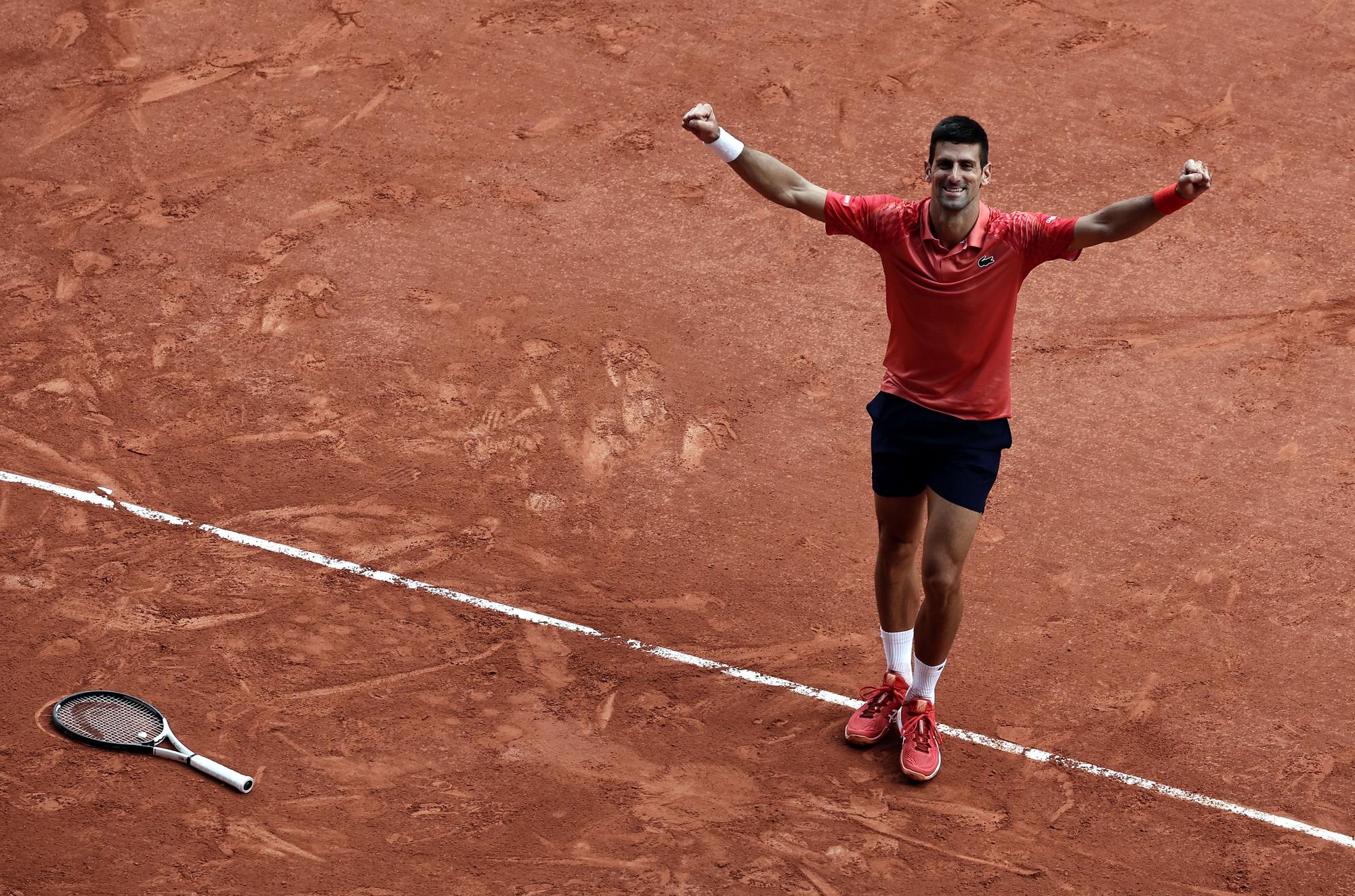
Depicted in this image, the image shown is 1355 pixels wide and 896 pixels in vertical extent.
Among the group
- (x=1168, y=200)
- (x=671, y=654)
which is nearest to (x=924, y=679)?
(x=671, y=654)

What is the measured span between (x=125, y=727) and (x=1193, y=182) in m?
4.60

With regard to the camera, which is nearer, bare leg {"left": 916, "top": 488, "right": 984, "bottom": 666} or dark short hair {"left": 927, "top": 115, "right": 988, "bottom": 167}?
dark short hair {"left": 927, "top": 115, "right": 988, "bottom": 167}

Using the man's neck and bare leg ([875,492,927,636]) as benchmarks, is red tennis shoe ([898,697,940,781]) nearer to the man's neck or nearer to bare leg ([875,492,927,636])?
bare leg ([875,492,927,636])

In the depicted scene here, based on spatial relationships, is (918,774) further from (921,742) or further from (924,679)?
(924,679)

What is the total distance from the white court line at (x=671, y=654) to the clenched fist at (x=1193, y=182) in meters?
2.44

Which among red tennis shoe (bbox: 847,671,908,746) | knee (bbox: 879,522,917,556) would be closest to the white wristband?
knee (bbox: 879,522,917,556)

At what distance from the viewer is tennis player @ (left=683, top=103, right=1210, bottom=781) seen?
5.34m

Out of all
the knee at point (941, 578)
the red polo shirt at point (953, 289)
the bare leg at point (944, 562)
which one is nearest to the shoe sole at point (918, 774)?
the bare leg at point (944, 562)

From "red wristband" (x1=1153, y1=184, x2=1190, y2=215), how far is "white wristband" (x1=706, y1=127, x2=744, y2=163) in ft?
4.90

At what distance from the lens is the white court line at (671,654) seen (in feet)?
19.4

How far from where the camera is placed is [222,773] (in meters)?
5.85

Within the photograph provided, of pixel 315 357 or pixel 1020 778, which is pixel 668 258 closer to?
pixel 315 357

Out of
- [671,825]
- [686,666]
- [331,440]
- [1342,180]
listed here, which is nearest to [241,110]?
[331,440]

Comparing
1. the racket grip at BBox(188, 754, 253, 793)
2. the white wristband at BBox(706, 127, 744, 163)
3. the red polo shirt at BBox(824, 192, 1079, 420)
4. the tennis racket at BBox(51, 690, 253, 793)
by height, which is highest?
the white wristband at BBox(706, 127, 744, 163)
